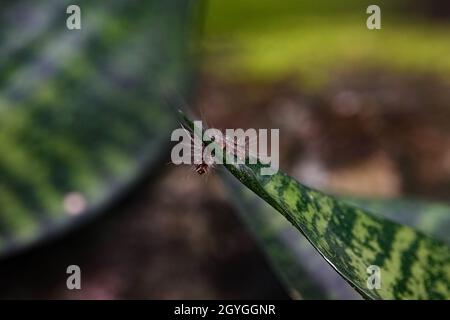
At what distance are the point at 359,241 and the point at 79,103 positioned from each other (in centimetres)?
46

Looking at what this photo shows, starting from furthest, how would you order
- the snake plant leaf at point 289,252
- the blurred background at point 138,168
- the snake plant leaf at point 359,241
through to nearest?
the blurred background at point 138,168
the snake plant leaf at point 289,252
the snake plant leaf at point 359,241

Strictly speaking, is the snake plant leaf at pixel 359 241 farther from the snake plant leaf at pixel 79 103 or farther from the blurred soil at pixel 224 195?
the snake plant leaf at pixel 79 103

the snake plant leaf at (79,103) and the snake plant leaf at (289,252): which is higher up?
the snake plant leaf at (79,103)

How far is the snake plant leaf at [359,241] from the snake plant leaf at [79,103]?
1.25ft

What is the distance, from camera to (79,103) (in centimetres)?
86

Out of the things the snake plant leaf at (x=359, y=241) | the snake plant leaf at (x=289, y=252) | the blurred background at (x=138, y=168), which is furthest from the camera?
the blurred background at (x=138, y=168)

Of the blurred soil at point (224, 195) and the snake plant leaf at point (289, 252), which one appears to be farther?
the blurred soil at point (224, 195)

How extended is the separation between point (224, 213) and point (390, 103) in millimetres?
424

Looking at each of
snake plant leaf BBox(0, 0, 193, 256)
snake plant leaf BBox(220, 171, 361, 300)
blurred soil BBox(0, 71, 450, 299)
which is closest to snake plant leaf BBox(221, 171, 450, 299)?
snake plant leaf BBox(220, 171, 361, 300)

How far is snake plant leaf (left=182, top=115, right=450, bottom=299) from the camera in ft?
1.20

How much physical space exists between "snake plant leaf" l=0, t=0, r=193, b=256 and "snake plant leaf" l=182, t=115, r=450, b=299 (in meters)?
0.38

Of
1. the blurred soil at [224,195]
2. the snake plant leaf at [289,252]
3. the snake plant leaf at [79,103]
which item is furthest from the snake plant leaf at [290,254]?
the snake plant leaf at [79,103]

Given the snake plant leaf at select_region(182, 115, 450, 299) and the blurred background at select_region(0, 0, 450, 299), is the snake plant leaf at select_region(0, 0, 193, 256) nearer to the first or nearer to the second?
the blurred background at select_region(0, 0, 450, 299)

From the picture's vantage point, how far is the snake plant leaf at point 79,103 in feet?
2.66
